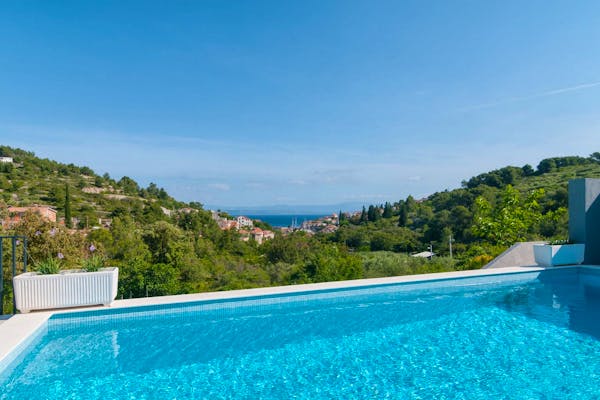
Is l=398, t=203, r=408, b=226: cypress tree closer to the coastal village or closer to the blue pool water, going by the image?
the coastal village

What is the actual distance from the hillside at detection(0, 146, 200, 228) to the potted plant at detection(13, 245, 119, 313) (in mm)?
29475

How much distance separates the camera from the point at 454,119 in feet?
45.4

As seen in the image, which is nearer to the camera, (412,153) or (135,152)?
(135,152)

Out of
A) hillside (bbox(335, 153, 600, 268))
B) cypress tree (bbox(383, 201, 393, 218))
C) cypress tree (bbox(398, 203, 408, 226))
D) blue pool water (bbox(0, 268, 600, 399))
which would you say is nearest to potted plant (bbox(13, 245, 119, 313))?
blue pool water (bbox(0, 268, 600, 399))

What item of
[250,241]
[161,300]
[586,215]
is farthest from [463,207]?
[161,300]

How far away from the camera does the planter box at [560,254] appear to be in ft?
26.3

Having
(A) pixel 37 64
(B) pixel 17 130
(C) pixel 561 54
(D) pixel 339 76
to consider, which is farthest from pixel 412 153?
(B) pixel 17 130

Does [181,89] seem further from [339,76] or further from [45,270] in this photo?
[45,270]

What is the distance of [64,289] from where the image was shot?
180 inches

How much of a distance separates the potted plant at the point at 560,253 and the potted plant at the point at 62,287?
8735mm

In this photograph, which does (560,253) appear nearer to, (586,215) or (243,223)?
(586,215)

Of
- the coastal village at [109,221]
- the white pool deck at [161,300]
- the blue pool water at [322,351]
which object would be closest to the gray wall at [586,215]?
the white pool deck at [161,300]

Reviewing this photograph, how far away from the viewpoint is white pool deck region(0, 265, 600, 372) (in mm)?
3680

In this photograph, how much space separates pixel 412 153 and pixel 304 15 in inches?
400
